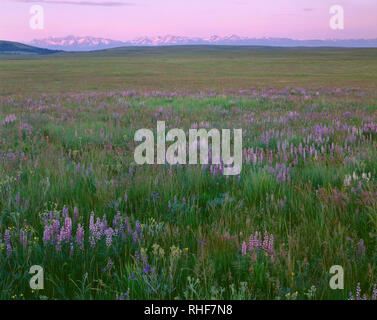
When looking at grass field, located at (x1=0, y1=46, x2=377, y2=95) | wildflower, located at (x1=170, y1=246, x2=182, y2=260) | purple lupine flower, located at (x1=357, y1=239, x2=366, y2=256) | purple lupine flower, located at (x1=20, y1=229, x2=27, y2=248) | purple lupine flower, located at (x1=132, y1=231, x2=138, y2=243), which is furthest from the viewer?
grass field, located at (x1=0, y1=46, x2=377, y2=95)

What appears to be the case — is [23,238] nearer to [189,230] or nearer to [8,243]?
[8,243]

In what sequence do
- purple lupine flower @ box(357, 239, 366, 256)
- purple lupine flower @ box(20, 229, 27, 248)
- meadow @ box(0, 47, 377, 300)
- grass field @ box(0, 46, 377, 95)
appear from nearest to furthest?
meadow @ box(0, 47, 377, 300)
purple lupine flower @ box(357, 239, 366, 256)
purple lupine flower @ box(20, 229, 27, 248)
grass field @ box(0, 46, 377, 95)

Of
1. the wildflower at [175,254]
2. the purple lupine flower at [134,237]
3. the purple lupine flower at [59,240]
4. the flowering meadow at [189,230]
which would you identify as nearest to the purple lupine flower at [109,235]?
the flowering meadow at [189,230]

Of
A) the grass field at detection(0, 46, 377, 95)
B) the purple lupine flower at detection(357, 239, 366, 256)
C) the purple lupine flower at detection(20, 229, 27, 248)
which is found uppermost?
the grass field at detection(0, 46, 377, 95)

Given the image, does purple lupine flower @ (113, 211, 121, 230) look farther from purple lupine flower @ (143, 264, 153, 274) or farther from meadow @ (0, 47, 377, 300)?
purple lupine flower @ (143, 264, 153, 274)

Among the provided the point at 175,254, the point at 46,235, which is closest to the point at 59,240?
the point at 46,235

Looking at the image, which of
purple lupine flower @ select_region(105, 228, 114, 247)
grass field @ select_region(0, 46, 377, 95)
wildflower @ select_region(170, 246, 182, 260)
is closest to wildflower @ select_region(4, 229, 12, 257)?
purple lupine flower @ select_region(105, 228, 114, 247)

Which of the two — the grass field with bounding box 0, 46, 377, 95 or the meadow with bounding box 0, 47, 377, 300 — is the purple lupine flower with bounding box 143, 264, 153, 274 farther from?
the grass field with bounding box 0, 46, 377, 95

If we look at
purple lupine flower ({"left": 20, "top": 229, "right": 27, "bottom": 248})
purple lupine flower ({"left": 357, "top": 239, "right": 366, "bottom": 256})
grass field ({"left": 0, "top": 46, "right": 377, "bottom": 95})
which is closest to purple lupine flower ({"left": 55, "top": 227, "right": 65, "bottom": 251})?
purple lupine flower ({"left": 20, "top": 229, "right": 27, "bottom": 248})

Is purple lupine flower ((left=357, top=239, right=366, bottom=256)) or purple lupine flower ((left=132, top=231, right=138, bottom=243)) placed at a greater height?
purple lupine flower ((left=132, top=231, right=138, bottom=243))

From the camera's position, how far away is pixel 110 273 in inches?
99.1

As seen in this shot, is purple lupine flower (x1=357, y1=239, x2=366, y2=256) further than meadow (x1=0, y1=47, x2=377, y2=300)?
Yes
